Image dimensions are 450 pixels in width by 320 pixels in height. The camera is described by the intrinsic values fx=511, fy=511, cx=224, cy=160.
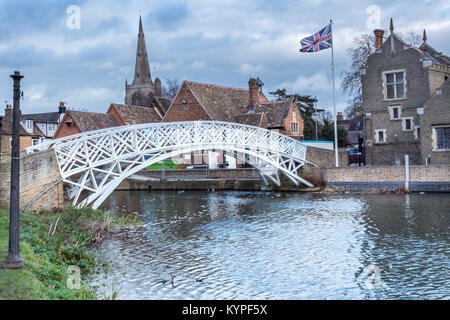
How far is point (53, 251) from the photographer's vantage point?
13148mm

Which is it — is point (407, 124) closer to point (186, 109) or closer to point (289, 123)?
point (289, 123)

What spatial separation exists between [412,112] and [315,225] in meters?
19.3

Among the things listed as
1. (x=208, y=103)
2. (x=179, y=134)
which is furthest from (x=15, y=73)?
(x=208, y=103)

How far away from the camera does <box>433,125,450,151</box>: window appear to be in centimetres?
3300

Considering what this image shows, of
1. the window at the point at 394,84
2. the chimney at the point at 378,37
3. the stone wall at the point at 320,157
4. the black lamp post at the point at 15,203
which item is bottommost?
the black lamp post at the point at 15,203

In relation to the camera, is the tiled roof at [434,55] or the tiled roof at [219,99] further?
the tiled roof at [219,99]

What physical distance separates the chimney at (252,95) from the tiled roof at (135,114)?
37.1 feet

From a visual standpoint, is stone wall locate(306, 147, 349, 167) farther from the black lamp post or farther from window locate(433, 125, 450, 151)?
the black lamp post

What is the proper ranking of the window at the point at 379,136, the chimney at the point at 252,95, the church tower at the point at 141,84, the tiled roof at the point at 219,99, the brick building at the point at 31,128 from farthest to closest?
1. the church tower at the point at 141,84
2. the chimney at the point at 252,95
3. the tiled roof at the point at 219,99
4. the brick building at the point at 31,128
5. the window at the point at 379,136

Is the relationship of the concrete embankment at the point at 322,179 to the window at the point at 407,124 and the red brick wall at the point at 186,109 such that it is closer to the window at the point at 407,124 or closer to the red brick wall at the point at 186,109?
the window at the point at 407,124

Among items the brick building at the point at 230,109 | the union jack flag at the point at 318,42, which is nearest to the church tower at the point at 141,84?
the brick building at the point at 230,109

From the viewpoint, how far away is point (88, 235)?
1658cm

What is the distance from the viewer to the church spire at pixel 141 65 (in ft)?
250
